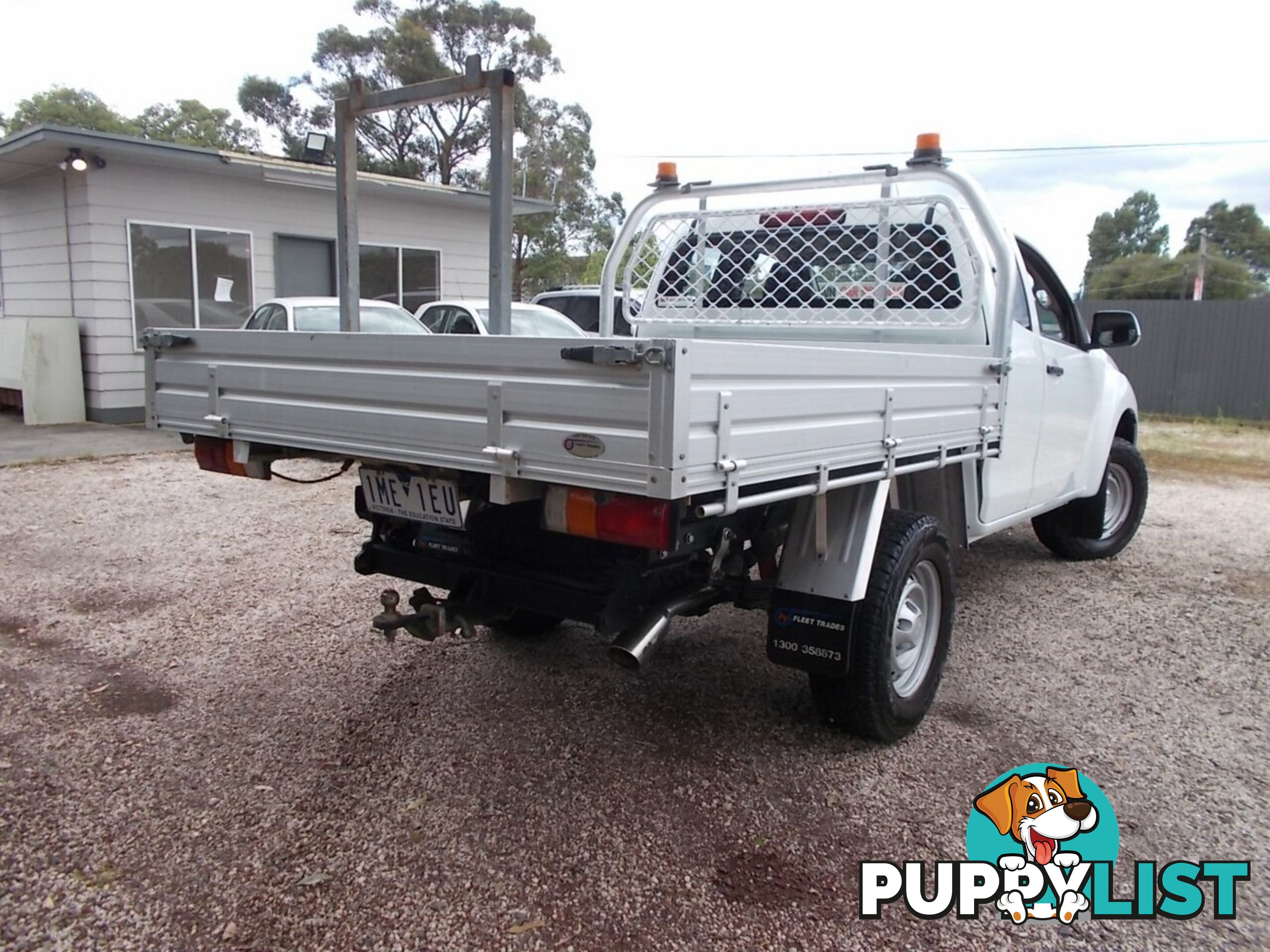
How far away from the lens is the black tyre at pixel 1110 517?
596 centimetres

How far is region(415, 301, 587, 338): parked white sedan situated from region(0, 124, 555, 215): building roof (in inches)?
48.3

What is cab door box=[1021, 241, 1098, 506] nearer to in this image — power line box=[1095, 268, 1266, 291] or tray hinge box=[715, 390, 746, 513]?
tray hinge box=[715, 390, 746, 513]

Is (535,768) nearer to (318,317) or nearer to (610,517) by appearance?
(610,517)

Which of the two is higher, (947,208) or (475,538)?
(947,208)

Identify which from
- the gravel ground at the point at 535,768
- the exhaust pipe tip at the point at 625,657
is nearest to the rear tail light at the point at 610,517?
the exhaust pipe tip at the point at 625,657

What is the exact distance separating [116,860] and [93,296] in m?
10.3

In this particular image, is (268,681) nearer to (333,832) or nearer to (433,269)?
(333,832)

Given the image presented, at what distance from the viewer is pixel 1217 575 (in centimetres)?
567

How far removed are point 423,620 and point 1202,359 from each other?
1638cm

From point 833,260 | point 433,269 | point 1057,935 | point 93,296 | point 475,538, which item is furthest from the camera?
point 433,269

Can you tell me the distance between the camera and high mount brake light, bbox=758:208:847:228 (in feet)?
14.9

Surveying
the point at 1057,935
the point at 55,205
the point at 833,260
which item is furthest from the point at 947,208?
the point at 55,205

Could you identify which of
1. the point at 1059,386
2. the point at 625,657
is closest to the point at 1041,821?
the point at 625,657

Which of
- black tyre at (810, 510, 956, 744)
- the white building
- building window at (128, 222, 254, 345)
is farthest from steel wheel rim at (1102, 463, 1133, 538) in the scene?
building window at (128, 222, 254, 345)
